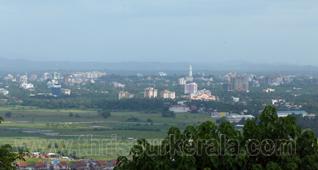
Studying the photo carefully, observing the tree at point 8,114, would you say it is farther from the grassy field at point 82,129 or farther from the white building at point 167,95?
the white building at point 167,95

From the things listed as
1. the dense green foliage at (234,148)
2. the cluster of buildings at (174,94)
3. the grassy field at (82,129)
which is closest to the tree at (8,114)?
the grassy field at (82,129)

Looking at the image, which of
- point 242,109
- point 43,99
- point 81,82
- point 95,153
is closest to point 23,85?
point 81,82

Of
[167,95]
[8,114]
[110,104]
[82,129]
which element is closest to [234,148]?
[82,129]

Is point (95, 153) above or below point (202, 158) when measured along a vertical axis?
below

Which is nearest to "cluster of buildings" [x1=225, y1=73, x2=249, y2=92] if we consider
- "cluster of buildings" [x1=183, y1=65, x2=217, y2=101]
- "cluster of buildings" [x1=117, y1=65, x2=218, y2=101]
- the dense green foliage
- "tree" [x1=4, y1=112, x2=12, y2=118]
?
"cluster of buildings" [x1=183, y1=65, x2=217, y2=101]

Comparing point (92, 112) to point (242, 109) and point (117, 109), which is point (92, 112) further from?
point (242, 109)

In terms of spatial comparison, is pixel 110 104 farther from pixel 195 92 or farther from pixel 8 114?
pixel 195 92
